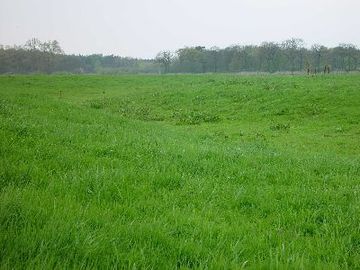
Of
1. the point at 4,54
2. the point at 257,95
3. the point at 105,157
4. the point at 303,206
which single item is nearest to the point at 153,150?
the point at 105,157

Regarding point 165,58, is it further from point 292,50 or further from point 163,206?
point 163,206

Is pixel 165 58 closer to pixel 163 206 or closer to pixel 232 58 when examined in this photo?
pixel 232 58

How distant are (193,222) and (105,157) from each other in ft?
13.8

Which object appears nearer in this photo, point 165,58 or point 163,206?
point 163,206

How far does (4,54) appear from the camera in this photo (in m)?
149

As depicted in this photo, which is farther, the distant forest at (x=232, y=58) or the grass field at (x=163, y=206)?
the distant forest at (x=232, y=58)

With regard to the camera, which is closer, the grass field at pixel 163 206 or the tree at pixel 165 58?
the grass field at pixel 163 206

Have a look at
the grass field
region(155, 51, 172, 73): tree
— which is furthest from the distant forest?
the grass field

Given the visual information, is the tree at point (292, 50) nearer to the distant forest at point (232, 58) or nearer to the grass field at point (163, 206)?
the distant forest at point (232, 58)

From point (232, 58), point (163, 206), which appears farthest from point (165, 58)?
point (163, 206)

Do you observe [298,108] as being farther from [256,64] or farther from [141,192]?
[256,64]

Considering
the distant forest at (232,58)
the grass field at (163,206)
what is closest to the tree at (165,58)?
the distant forest at (232,58)

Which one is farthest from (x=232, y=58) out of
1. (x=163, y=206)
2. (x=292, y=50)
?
(x=163, y=206)

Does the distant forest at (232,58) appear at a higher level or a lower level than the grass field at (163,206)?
higher
